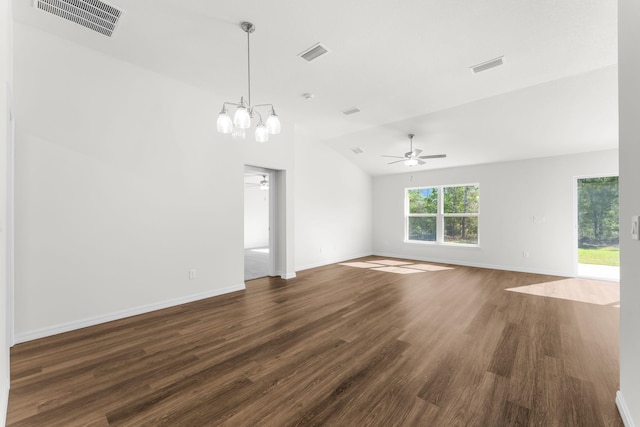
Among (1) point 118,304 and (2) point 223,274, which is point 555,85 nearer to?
(2) point 223,274

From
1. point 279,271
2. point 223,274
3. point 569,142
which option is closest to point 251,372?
point 223,274

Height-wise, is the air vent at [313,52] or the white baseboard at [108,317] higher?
the air vent at [313,52]

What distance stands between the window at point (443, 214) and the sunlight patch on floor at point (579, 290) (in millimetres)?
2016

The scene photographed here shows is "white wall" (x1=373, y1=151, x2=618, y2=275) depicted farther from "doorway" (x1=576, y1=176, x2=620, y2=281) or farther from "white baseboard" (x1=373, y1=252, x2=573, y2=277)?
"doorway" (x1=576, y1=176, x2=620, y2=281)

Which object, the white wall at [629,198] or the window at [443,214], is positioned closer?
the white wall at [629,198]

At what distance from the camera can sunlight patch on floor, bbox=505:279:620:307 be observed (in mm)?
3916

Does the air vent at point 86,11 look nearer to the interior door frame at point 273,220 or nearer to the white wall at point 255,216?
the interior door frame at point 273,220

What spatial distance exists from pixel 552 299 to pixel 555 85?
310cm

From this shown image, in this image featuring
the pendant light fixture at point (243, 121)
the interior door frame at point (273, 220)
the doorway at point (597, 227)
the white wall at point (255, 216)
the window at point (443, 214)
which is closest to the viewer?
the pendant light fixture at point (243, 121)

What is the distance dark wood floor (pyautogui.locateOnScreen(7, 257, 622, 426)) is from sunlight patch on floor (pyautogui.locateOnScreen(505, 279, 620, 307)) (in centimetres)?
45

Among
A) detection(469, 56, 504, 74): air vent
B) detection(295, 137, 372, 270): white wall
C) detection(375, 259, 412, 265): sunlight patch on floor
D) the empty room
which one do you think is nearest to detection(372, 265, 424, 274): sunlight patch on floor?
the empty room

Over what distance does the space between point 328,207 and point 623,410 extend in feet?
18.7

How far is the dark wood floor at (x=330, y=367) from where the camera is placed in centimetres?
165

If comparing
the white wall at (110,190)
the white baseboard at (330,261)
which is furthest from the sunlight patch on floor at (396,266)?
the white wall at (110,190)
